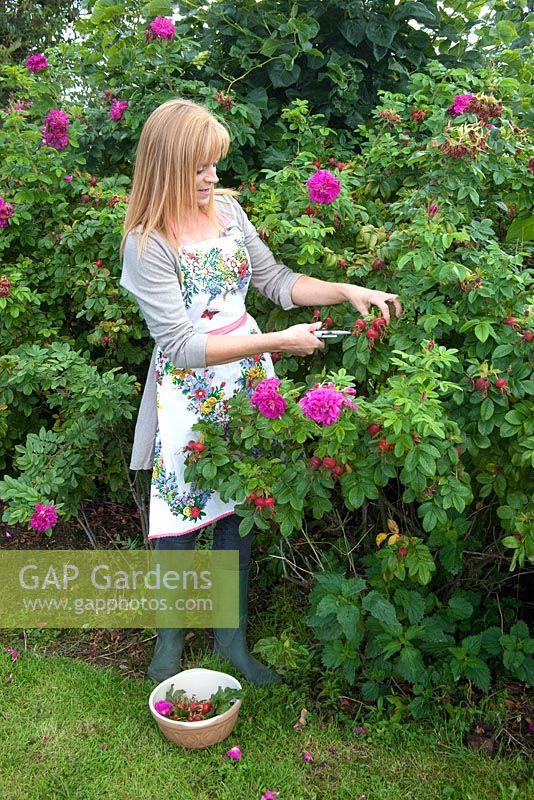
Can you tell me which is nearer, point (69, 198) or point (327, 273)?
point (327, 273)

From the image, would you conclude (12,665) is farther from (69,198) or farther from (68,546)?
(69,198)

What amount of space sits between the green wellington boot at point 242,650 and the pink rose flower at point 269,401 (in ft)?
2.73

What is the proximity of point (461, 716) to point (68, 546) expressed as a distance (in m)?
1.86

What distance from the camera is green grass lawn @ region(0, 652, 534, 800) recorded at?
2299mm

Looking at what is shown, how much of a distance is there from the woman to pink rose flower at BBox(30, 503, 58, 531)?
1.11 ft

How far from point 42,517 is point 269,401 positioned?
1.05 m

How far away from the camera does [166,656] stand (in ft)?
9.13

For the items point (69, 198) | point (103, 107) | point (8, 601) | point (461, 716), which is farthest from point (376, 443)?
point (103, 107)

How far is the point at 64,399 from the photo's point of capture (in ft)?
10.8

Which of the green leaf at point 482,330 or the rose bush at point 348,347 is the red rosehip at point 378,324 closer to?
the rose bush at point 348,347

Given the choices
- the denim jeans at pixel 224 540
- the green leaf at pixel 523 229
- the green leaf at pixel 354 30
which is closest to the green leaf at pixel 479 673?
the denim jeans at pixel 224 540

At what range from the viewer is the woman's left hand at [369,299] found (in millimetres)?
2371

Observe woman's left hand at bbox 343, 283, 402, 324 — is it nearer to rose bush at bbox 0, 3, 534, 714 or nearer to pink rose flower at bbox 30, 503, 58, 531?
rose bush at bbox 0, 3, 534, 714

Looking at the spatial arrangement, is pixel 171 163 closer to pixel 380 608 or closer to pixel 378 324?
pixel 378 324
